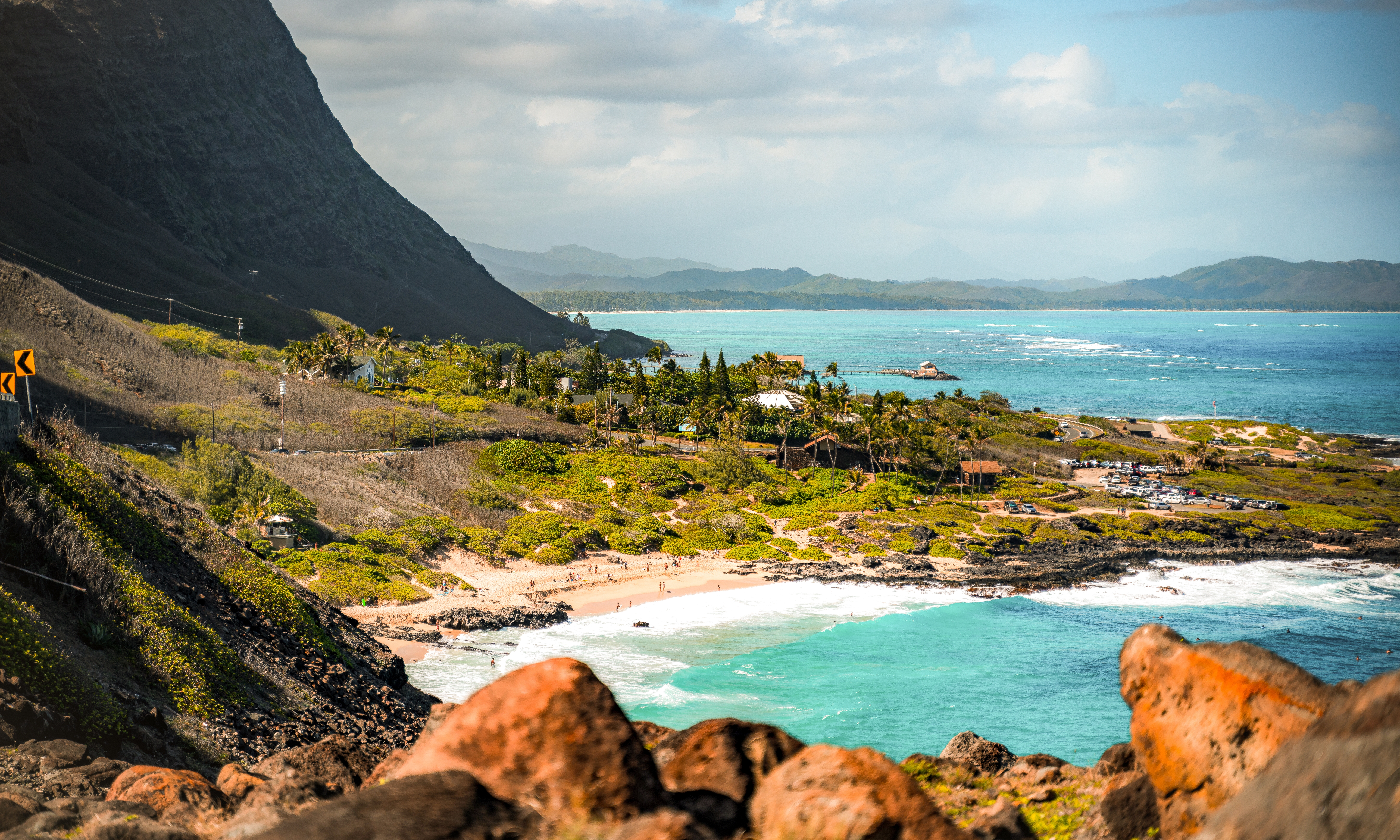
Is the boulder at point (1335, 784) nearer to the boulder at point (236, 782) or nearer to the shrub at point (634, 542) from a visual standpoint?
the boulder at point (236, 782)

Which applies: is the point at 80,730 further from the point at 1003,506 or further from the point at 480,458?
the point at 1003,506

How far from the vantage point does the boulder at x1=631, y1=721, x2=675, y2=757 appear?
10.0 meters

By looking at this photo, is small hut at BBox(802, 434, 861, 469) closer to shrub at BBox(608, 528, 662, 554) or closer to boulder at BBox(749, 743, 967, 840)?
shrub at BBox(608, 528, 662, 554)

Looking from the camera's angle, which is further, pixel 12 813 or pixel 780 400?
pixel 780 400

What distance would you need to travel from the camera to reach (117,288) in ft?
364

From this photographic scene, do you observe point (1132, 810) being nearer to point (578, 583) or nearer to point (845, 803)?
point (845, 803)

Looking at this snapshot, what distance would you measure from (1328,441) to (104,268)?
153652 mm

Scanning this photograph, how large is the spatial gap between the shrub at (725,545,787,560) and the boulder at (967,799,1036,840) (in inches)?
1598

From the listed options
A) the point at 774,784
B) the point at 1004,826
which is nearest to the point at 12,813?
the point at 774,784

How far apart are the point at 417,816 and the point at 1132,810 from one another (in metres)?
5.89

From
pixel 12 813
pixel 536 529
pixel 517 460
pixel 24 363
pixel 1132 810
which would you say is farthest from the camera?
pixel 517 460

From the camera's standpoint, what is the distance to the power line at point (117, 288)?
339 feet

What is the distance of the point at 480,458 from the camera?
59.8 m

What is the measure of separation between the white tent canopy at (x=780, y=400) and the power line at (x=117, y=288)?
66594 mm
